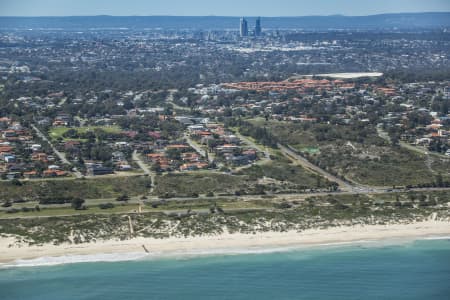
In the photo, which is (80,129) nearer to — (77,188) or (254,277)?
(77,188)

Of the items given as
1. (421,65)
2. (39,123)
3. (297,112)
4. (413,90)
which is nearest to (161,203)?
(39,123)

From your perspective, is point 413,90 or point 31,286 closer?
point 31,286

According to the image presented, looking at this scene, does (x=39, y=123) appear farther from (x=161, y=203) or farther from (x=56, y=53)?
(x=56, y=53)

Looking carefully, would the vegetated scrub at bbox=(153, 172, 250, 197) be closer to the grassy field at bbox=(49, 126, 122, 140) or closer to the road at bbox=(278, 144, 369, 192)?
the road at bbox=(278, 144, 369, 192)

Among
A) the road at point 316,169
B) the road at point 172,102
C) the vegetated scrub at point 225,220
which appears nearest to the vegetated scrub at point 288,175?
the road at point 316,169

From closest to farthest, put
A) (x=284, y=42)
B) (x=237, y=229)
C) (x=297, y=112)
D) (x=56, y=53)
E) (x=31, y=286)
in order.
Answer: (x=31, y=286) < (x=237, y=229) < (x=297, y=112) < (x=56, y=53) < (x=284, y=42)

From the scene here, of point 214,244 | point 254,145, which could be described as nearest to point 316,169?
point 254,145
